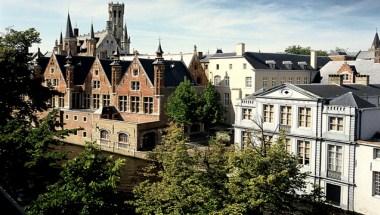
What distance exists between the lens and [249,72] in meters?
50.7

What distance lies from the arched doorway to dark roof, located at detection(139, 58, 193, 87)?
6.69m

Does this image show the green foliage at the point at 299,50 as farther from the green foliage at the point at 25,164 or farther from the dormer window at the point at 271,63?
the green foliage at the point at 25,164

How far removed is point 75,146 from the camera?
49.1m

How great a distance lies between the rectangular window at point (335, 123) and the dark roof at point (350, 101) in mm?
1075

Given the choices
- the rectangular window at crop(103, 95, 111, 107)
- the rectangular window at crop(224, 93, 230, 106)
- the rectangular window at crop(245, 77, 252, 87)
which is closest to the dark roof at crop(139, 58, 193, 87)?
the rectangular window at crop(224, 93, 230, 106)

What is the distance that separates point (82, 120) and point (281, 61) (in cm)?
2626

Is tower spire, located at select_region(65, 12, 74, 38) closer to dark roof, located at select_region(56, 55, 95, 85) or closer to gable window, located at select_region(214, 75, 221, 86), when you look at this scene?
dark roof, located at select_region(56, 55, 95, 85)

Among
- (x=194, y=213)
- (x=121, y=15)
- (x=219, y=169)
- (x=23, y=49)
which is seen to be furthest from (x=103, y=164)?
(x=121, y=15)

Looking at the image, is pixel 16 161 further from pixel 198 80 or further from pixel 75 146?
pixel 198 80

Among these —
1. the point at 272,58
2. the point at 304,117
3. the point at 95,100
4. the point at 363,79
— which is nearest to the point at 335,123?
the point at 304,117

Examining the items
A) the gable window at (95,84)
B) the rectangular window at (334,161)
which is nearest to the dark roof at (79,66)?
the gable window at (95,84)

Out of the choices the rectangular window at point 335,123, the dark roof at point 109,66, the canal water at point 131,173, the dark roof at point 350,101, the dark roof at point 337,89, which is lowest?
the canal water at point 131,173

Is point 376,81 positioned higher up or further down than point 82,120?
higher up

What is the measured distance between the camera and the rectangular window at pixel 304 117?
29938 millimetres
